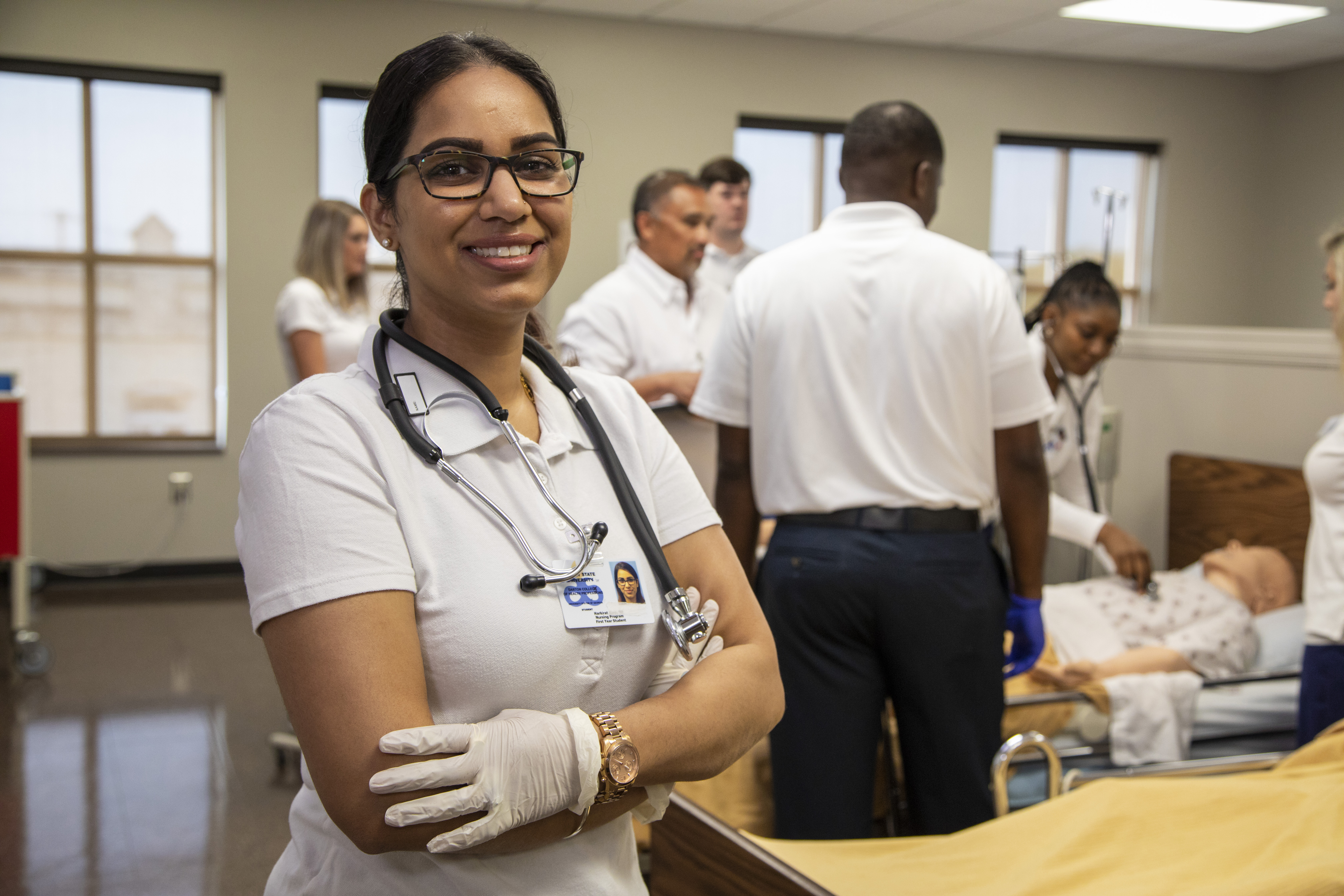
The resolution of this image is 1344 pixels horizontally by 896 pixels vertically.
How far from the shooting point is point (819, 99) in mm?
7070

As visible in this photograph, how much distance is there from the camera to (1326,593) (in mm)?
2398

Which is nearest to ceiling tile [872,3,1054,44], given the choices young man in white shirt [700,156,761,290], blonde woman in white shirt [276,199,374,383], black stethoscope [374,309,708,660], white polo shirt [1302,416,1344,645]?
young man in white shirt [700,156,761,290]

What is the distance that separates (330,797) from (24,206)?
606 cm

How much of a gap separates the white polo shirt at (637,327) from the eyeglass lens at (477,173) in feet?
6.57

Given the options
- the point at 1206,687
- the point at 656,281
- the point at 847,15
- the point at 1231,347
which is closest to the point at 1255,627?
the point at 1206,687

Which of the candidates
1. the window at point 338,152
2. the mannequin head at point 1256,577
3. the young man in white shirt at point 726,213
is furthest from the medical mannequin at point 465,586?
the window at point 338,152

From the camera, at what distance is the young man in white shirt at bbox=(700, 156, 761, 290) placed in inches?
190

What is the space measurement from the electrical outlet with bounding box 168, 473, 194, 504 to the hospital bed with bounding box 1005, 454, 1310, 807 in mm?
4812

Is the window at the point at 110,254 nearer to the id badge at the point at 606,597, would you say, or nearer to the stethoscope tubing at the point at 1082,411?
the stethoscope tubing at the point at 1082,411

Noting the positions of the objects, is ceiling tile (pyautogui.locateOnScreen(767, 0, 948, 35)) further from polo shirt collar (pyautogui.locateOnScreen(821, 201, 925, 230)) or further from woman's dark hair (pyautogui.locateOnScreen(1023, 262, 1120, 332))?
polo shirt collar (pyautogui.locateOnScreen(821, 201, 925, 230))

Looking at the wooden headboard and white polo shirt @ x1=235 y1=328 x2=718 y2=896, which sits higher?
white polo shirt @ x1=235 y1=328 x2=718 y2=896

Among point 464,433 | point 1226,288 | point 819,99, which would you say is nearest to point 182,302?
point 819,99

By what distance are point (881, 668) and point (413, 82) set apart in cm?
150

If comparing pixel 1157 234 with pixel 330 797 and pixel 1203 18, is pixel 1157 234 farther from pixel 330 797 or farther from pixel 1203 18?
pixel 330 797
